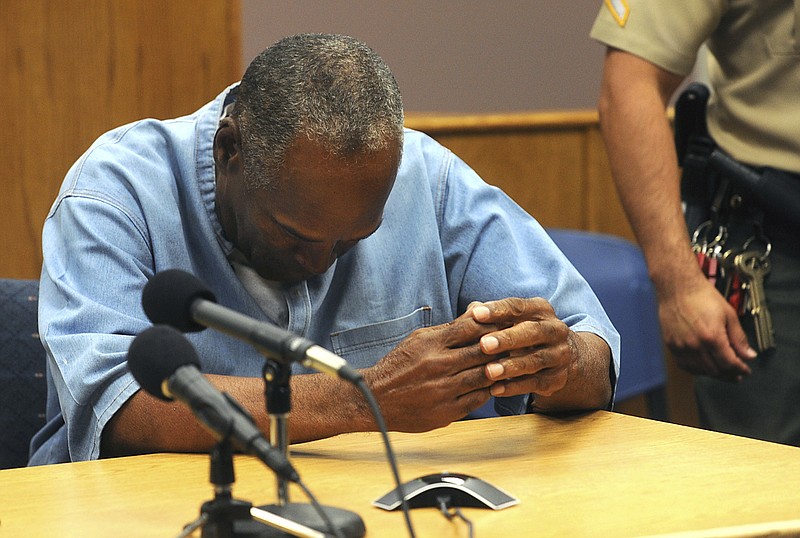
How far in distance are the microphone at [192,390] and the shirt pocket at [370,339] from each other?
79 cm

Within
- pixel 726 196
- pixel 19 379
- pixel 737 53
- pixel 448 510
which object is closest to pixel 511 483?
pixel 448 510

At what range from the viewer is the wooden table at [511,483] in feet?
3.94

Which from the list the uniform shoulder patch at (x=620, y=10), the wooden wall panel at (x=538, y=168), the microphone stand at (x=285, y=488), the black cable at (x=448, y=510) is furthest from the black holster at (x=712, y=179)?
the wooden wall panel at (x=538, y=168)

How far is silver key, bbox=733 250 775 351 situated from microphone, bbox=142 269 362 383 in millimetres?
1324

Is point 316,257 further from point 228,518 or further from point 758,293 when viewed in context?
point 758,293

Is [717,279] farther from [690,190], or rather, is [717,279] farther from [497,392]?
[497,392]

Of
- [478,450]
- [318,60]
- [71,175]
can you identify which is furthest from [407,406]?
[71,175]

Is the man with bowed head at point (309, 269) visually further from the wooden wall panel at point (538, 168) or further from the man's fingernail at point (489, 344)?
the wooden wall panel at point (538, 168)

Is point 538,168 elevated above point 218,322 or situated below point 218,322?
below

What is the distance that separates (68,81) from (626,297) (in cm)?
159

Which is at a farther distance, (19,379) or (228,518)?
(19,379)

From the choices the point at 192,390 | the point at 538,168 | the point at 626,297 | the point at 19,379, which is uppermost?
the point at 192,390

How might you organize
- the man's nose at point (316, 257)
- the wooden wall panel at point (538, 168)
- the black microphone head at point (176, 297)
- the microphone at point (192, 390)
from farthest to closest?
the wooden wall panel at point (538, 168) < the man's nose at point (316, 257) < the black microphone head at point (176, 297) < the microphone at point (192, 390)

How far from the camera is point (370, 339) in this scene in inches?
73.5
